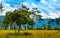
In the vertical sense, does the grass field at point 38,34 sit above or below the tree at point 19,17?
below

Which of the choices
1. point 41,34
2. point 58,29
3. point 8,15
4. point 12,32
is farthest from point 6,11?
point 58,29

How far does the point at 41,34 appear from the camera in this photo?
868 cm

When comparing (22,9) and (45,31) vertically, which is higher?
(22,9)

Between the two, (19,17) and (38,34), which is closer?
(38,34)

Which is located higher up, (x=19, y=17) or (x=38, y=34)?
(x=19, y=17)

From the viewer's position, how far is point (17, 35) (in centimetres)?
870

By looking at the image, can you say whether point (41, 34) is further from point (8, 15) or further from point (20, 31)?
point (8, 15)

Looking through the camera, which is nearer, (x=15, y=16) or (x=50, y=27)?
(x=15, y=16)

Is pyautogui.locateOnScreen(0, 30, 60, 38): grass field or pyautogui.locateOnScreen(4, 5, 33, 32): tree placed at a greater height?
Answer: pyautogui.locateOnScreen(4, 5, 33, 32): tree

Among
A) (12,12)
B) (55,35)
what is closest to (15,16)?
(12,12)

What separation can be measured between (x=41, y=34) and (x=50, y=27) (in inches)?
40.6

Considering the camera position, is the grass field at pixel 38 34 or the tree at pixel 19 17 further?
the tree at pixel 19 17

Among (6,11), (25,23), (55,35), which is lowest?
(55,35)

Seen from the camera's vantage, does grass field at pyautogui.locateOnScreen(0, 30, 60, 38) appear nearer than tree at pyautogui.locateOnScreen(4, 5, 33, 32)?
Yes
